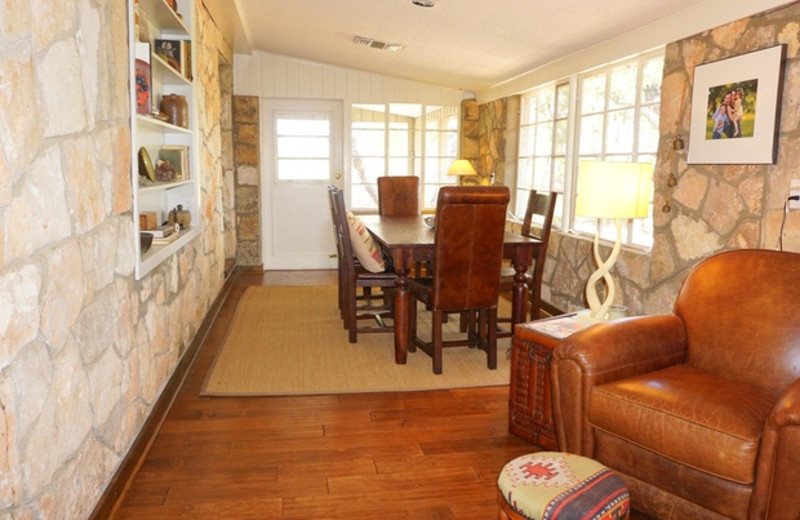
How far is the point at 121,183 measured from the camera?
2.35m

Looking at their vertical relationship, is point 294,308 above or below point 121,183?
below

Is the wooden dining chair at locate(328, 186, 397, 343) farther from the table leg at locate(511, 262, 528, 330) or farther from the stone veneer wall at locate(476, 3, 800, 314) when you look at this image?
the stone veneer wall at locate(476, 3, 800, 314)

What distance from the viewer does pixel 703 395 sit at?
201 centimetres

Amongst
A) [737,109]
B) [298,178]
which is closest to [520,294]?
[737,109]

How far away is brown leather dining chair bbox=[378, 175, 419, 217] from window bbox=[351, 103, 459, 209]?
1250 mm

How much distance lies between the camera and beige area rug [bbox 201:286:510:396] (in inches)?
133

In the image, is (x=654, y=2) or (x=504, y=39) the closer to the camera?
(x=654, y=2)

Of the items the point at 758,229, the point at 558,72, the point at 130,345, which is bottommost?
the point at 130,345

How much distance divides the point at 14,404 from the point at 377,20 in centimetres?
397

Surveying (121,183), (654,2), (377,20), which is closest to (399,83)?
(377,20)

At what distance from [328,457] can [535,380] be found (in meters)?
0.91

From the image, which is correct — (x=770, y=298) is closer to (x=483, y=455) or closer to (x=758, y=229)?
(x=758, y=229)

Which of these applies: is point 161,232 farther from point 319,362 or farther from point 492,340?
point 492,340

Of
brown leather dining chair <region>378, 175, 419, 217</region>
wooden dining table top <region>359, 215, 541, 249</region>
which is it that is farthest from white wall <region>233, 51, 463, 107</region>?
wooden dining table top <region>359, 215, 541, 249</region>
